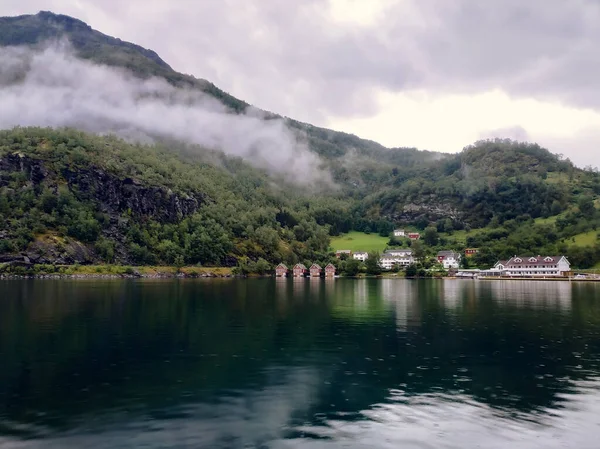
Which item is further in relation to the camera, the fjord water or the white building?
the white building

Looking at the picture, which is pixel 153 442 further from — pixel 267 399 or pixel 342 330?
pixel 342 330

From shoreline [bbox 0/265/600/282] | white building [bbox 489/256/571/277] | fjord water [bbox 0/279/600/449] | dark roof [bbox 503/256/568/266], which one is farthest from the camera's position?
dark roof [bbox 503/256/568/266]

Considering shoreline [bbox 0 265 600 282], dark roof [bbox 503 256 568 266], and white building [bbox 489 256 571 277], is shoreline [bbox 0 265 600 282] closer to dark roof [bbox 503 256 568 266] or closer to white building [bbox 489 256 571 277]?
white building [bbox 489 256 571 277]

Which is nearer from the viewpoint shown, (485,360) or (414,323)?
(485,360)

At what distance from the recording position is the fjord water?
2014cm

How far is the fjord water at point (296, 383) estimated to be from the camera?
2014cm

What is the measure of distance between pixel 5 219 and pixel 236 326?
595 ft

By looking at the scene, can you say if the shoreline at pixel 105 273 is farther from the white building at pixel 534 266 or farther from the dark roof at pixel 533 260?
Result: the dark roof at pixel 533 260

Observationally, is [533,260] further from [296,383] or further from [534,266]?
[296,383]

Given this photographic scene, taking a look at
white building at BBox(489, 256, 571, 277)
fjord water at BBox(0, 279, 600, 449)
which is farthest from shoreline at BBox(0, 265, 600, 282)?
fjord water at BBox(0, 279, 600, 449)

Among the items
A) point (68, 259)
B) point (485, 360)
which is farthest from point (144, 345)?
point (68, 259)

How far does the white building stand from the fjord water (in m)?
147

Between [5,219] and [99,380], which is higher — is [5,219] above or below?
above

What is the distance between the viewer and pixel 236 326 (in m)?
49.8
